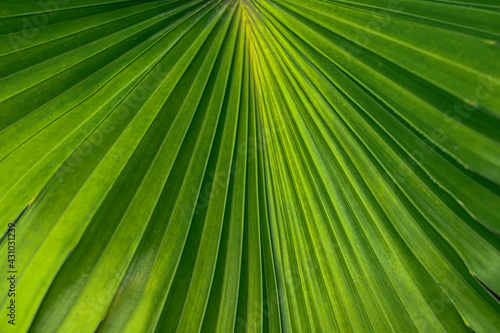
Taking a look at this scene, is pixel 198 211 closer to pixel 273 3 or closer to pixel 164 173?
pixel 164 173

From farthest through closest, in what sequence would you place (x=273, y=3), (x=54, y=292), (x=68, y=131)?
(x=273, y=3) < (x=68, y=131) < (x=54, y=292)

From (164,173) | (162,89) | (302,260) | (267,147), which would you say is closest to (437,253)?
(302,260)

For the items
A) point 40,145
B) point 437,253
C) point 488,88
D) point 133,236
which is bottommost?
point 437,253

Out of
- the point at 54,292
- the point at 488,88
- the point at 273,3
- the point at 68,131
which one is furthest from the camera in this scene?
the point at 273,3

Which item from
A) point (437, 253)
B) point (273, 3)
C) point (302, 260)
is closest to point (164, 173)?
point (302, 260)

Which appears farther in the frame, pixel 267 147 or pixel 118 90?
pixel 267 147

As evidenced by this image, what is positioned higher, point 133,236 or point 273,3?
point 273,3
